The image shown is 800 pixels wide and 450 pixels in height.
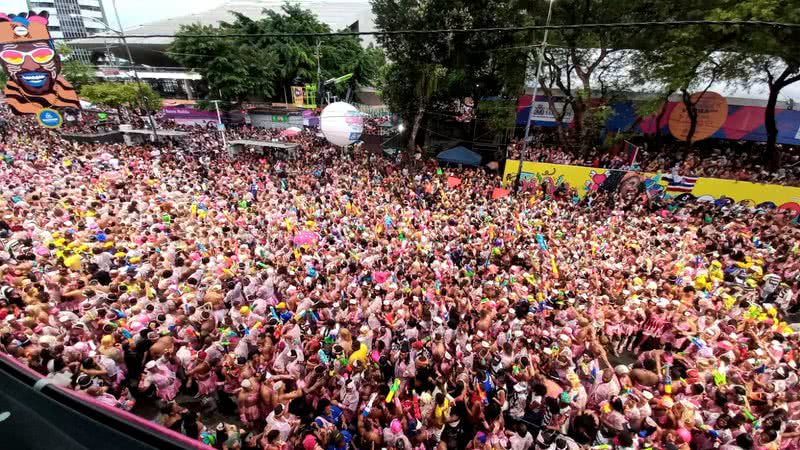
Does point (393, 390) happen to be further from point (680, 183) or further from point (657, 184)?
point (680, 183)

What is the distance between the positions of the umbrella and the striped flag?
1476 cm

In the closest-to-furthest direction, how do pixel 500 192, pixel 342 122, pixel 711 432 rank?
pixel 711 432
pixel 500 192
pixel 342 122

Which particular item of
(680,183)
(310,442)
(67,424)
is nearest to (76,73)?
(310,442)

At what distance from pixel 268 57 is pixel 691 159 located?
30795mm

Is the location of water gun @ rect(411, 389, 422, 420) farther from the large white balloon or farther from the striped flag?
the striped flag

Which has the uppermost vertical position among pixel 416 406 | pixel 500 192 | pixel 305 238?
pixel 305 238

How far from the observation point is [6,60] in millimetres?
12203

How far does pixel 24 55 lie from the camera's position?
12320mm

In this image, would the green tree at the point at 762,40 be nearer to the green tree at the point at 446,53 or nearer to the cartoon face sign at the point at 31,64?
the green tree at the point at 446,53

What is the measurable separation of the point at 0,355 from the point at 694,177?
1927 cm

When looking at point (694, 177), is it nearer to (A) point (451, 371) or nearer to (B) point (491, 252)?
(B) point (491, 252)

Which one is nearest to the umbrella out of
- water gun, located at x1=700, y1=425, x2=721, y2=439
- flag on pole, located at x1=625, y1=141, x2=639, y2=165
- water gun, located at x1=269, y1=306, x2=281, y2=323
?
water gun, located at x1=269, y1=306, x2=281, y2=323

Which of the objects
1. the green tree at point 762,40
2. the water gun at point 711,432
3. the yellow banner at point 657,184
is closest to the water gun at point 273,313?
the water gun at point 711,432

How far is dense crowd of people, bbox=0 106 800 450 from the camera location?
4.51 m
